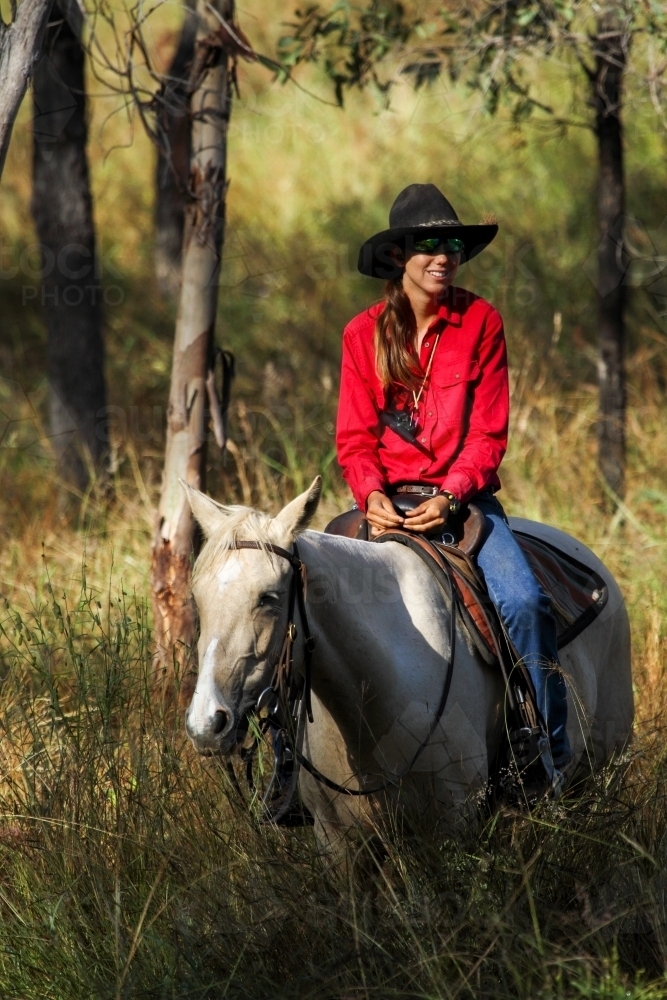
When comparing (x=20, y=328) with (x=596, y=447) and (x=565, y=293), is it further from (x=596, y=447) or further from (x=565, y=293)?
(x=596, y=447)

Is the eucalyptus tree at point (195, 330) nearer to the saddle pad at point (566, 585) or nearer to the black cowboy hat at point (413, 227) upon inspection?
the black cowboy hat at point (413, 227)

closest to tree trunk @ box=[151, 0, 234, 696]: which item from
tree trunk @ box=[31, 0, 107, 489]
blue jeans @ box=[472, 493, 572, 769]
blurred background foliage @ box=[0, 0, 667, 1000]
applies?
blurred background foliage @ box=[0, 0, 667, 1000]

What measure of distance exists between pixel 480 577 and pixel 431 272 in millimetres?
1146

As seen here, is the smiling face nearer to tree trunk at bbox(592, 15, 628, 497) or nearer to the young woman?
the young woman

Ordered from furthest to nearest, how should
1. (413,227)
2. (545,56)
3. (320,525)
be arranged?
1. (320,525)
2. (545,56)
3. (413,227)

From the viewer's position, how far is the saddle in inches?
157

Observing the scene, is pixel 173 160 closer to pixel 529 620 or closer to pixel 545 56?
pixel 545 56

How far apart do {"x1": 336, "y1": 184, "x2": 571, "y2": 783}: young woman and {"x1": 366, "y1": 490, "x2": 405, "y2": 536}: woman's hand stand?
11mm

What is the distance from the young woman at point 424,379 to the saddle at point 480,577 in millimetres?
86

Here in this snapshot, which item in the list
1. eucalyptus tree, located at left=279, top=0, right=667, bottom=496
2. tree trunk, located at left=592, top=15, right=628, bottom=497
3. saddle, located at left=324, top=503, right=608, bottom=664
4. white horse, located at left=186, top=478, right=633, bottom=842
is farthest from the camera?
tree trunk, located at left=592, top=15, right=628, bottom=497

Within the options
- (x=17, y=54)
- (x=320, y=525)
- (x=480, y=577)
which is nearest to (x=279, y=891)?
(x=480, y=577)

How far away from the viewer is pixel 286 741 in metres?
3.65

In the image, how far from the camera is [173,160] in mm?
6301

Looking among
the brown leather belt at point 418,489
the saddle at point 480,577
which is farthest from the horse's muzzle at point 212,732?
the brown leather belt at point 418,489
